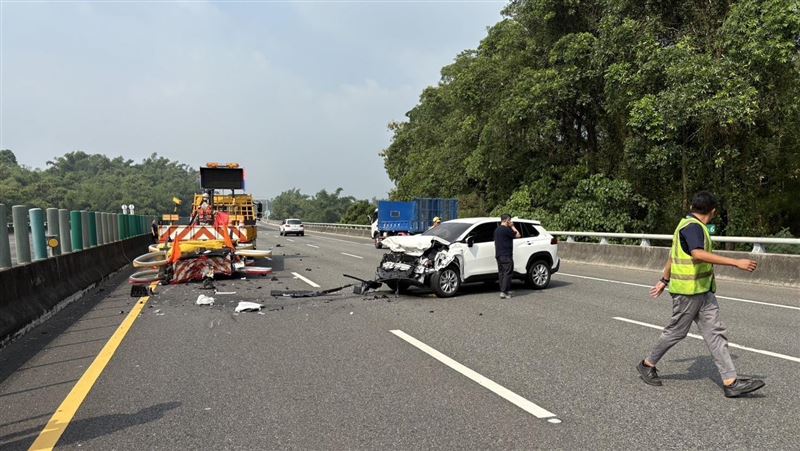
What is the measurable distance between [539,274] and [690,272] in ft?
23.5

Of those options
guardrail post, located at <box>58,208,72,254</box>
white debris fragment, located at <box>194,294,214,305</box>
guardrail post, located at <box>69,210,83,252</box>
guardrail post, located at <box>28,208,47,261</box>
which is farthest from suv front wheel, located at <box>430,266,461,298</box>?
guardrail post, located at <box>69,210,83,252</box>

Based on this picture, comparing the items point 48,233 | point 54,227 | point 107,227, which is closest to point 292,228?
point 107,227

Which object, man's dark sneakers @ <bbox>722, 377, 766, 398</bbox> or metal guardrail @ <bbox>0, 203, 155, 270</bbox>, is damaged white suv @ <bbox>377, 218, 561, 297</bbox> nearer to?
metal guardrail @ <bbox>0, 203, 155, 270</bbox>

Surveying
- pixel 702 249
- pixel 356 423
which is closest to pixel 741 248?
pixel 702 249

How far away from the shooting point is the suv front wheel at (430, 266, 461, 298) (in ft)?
35.4

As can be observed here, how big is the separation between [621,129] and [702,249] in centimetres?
2250

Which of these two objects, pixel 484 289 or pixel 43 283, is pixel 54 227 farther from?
pixel 484 289

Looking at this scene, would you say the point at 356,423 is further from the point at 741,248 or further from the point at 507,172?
the point at 507,172

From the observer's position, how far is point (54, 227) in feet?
36.9

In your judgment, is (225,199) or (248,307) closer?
(248,307)

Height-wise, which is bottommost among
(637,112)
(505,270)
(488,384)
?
(488,384)

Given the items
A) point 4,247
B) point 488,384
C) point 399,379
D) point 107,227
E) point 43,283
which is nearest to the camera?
point 488,384

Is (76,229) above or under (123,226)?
above

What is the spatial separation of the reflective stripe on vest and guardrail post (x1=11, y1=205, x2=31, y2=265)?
30.3 ft
